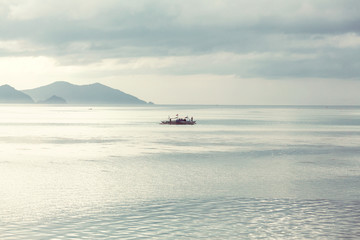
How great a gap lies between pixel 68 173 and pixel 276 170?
22211mm

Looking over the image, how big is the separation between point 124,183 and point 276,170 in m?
18.0

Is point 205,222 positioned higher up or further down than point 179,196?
further down

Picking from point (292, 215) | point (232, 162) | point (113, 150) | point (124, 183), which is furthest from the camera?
point (113, 150)

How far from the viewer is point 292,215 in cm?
A: 2923

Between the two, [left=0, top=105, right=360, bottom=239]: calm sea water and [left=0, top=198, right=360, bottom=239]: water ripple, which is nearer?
[left=0, top=198, right=360, bottom=239]: water ripple

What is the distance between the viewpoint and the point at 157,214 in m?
29.5

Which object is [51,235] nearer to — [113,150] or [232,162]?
[232,162]

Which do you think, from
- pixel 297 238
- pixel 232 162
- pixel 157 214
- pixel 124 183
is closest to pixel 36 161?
pixel 124 183

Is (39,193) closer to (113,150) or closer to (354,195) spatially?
(354,195)

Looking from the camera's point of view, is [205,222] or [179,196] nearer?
[205,222]

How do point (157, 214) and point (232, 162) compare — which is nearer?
point (157, 214)

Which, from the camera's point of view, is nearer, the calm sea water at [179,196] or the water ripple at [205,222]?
the water ripple at [205,222]

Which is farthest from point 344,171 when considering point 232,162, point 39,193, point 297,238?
point 39,193

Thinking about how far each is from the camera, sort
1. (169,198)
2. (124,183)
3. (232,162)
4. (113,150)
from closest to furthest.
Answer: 1. (169,198)
2. (124,183)
3. (232,162)
4. (113,150)
